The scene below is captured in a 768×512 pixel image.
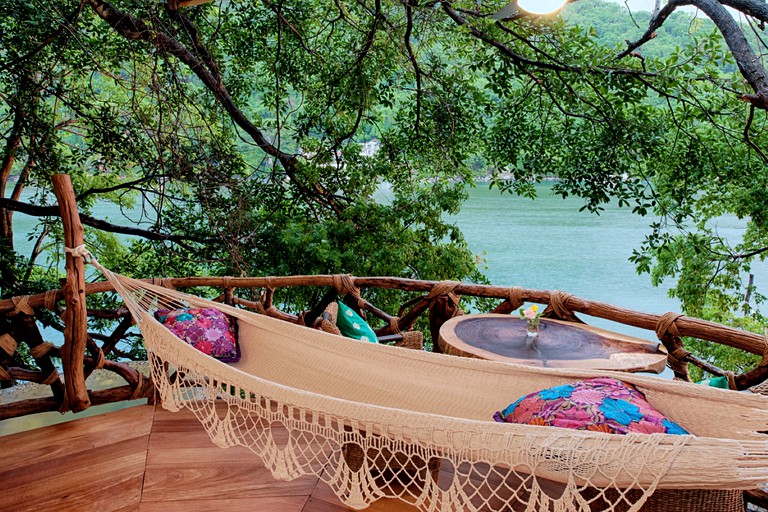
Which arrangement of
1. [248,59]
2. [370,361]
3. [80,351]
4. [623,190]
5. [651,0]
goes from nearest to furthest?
1. [370,361]
2. [80,351]
3. [651,0]
4. [623,190]
5. [248,59]

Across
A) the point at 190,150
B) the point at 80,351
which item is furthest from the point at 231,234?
the point at 80,351

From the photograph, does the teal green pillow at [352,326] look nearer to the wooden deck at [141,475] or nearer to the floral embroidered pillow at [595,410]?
the wooden deck at [141,475]

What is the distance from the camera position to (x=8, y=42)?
9.47 ft

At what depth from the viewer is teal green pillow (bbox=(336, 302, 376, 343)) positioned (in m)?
1.93

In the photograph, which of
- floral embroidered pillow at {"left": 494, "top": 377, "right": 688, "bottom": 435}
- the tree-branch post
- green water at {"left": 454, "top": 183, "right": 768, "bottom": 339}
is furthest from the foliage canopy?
green water at {"left": 454, "top": 183, "right": 768, "bottom": 339}

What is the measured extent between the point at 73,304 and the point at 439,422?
1.35 m

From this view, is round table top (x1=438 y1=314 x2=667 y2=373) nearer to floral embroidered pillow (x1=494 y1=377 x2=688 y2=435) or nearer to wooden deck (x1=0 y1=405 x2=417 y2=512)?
floral embroidered pillow (x1=494 y1=377 x2=688 y2=435)

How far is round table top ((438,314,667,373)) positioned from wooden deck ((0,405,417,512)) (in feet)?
1.57

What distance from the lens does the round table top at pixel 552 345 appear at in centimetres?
164

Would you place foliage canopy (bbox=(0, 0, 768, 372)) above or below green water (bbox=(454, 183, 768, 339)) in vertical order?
above

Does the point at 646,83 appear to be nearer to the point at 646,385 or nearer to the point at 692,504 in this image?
the point at 646,385

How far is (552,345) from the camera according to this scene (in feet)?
5.82

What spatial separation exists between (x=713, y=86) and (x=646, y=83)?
44 cm

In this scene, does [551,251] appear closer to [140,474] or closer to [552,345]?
[552,345]
